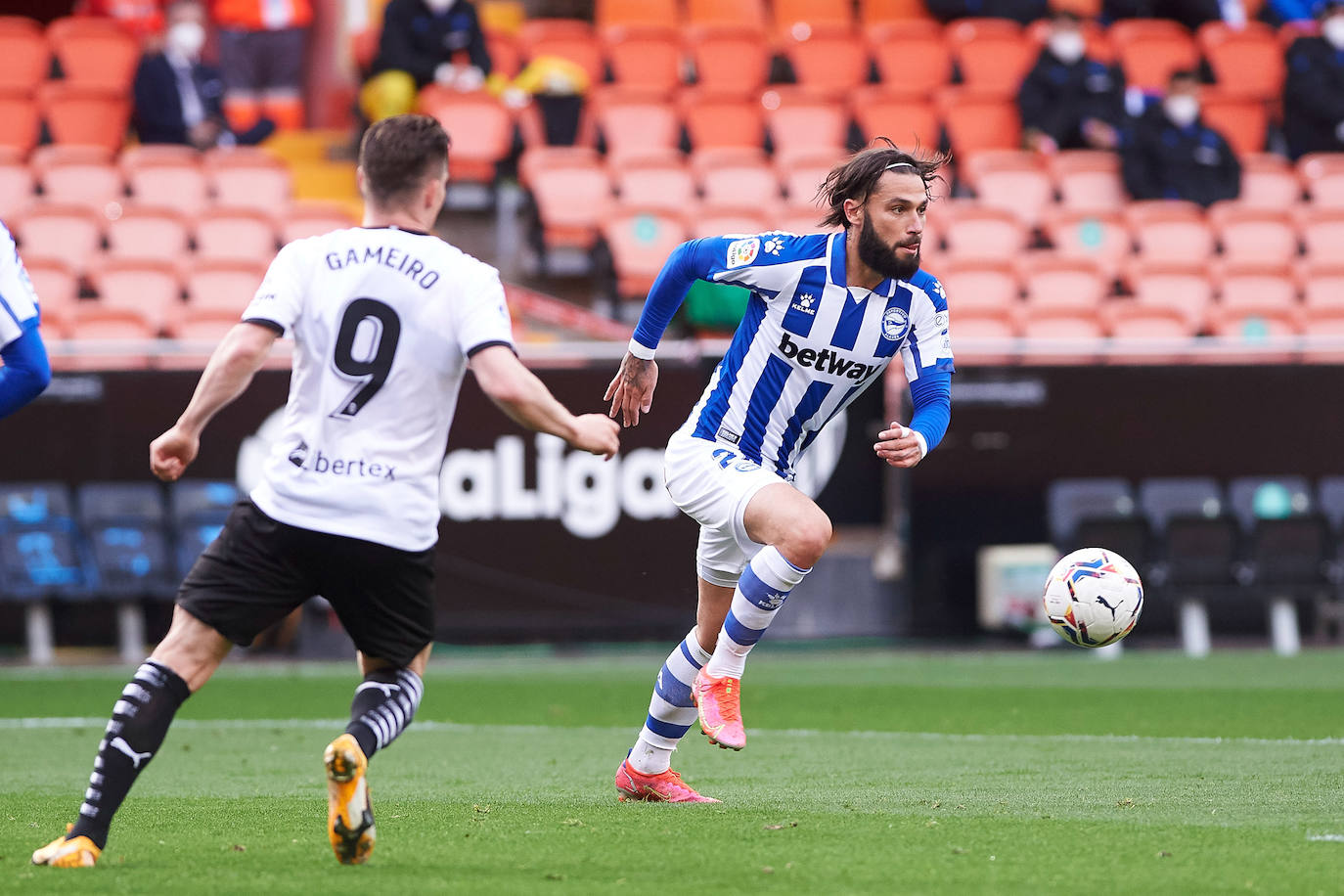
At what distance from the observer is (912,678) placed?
36.3 feet

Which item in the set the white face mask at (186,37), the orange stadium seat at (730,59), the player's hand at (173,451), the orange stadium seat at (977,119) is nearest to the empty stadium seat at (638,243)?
the orange stadium seat at (730,59)

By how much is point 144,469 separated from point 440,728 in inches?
184

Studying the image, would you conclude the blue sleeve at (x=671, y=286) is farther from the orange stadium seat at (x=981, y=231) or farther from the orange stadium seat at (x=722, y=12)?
the orange stadium seat at (x=722, y=12)

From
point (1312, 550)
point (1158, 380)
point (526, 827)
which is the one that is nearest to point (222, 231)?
point (1158, 380)

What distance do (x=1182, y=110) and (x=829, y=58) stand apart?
3.91 meters

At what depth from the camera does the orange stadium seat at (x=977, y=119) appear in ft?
58.0

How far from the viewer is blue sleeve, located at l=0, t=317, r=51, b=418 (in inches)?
203

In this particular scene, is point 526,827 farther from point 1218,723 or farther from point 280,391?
point 280,391

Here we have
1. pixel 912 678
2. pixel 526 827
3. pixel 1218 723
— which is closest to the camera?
pixel 526 827

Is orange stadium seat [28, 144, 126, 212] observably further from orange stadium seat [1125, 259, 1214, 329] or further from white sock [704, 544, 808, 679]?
white sock [704, 544, 808, 679]

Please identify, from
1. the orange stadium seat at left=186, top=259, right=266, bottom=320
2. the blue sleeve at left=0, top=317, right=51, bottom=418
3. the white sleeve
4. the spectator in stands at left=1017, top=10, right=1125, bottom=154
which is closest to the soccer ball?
the white sleeve

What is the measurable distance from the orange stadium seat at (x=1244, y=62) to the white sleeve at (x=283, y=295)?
16.5m

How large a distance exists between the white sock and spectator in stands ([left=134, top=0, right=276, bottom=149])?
38.7 feet

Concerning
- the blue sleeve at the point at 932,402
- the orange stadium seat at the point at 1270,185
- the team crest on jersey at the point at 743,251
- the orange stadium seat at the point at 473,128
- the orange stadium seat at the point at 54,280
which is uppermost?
the orange stadium seat at the point at 473,128
